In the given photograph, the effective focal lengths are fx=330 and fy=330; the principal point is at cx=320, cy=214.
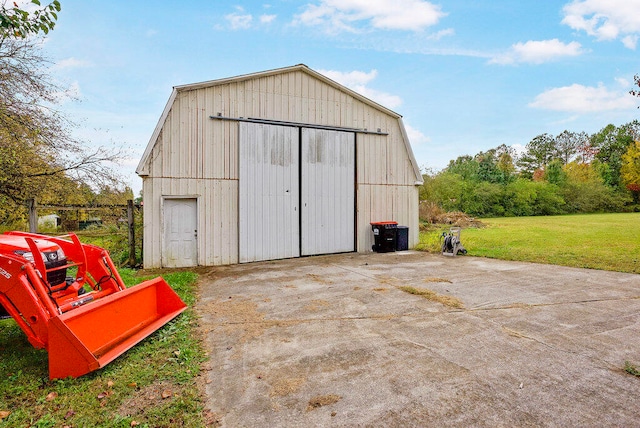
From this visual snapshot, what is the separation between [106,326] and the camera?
3.30 meters

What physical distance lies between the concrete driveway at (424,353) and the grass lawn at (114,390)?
0.24m

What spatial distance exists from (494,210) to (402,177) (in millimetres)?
24505

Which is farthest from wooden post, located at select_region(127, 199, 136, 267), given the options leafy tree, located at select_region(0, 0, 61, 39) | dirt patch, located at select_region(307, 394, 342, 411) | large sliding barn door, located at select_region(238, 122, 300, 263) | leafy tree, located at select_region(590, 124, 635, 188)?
leafy tree, located at select_region(590, 124, 635, 188)

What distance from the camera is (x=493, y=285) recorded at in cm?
612

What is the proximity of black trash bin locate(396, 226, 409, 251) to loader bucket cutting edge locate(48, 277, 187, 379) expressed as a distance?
26.8ft

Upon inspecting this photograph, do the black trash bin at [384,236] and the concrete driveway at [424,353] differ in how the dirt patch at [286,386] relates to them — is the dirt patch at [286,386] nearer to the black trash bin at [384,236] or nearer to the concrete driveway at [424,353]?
the concrete driveway at [424,353]

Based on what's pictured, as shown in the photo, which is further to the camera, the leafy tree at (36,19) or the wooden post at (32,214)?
the wooden post at (32,214)

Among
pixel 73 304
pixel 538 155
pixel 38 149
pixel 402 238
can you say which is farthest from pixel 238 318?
pixel 538 155

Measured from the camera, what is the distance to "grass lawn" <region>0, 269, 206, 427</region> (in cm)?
227

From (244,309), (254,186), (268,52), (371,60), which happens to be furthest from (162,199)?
(371,60)

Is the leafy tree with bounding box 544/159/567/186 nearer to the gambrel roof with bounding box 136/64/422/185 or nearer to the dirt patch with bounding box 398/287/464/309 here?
the gambrel roof with bounding box 136/64/422/185

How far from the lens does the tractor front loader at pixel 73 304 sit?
2.77 meters

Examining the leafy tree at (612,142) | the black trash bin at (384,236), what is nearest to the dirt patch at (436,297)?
the black trash bin at (384,236)

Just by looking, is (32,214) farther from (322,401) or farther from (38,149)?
(322,401)
